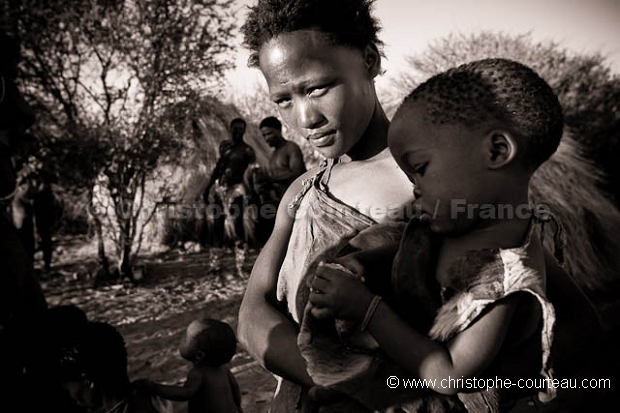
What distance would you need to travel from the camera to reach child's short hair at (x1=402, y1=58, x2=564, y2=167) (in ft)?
3.03

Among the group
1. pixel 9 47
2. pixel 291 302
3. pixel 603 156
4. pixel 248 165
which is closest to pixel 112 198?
pixel 248 165

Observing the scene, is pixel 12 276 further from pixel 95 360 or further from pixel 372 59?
pixel 372 59

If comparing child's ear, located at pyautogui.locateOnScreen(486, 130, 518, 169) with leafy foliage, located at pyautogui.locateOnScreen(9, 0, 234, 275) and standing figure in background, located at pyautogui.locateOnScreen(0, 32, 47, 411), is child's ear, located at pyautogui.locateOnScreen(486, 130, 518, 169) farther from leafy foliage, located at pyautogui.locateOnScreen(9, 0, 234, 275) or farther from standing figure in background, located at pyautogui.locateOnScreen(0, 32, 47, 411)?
leafy foliage, located at pyautogui.locateOnScreen(9, 0, 234, 275)

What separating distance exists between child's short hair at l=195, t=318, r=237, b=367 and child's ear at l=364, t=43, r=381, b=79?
6.62 ft

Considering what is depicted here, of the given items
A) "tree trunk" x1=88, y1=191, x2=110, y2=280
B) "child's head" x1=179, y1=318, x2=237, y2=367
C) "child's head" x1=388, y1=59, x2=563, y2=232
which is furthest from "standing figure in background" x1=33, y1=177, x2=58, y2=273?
"child's head" x1=388, y1=59, x2=563, y2=232

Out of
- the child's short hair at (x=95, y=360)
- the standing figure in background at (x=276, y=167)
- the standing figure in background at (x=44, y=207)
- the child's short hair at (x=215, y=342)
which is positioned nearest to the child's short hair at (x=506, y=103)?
the child's short hair at (x=95, y=360)

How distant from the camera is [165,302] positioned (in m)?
6.81

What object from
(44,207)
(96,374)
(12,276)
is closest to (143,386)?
(96,374)

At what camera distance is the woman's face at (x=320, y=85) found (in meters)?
1.18

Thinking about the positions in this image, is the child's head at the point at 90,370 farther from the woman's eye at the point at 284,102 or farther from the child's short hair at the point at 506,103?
the child's short hair at the point at 506,103

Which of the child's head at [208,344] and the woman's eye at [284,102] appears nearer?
the woman's eye at [284,102]

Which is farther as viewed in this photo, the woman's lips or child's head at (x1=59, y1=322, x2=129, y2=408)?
child's head at (x1=59, y1=322, x2=129, y2=408)

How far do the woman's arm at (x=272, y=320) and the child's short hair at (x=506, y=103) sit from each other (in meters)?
0.62

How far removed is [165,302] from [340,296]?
21.1 ft
